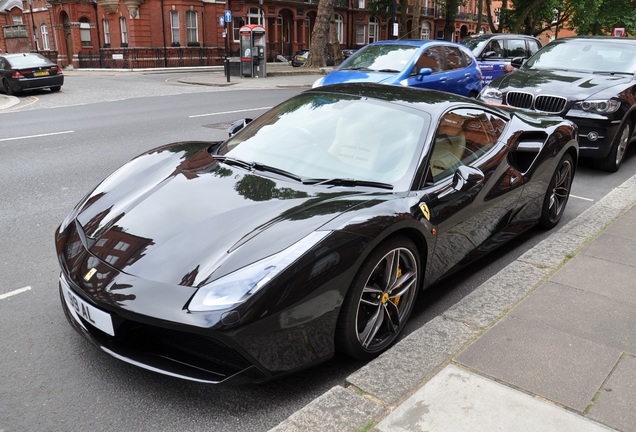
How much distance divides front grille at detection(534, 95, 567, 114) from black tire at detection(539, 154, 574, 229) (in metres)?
2.34

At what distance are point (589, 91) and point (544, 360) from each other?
223 inches

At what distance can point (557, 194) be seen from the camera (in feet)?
17.0

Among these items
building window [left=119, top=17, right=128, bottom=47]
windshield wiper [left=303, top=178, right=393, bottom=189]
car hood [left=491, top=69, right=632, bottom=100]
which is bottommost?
windshield wiper [left=303, top=178, right=393, bottom=189]

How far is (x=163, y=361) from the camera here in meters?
2.49

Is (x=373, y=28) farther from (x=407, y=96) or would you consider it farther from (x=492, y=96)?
(x=407, y=96)

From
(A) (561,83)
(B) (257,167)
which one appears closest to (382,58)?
(A) (561,83)

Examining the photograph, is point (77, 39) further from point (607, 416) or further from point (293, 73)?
point (607, 416)

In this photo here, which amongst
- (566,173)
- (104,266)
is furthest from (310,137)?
(566,173)

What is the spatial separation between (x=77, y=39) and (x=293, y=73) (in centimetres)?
2097

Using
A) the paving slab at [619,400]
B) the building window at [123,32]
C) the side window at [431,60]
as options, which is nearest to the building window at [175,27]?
the building window at [123,32]

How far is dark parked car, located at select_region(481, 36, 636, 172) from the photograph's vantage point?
7199 millimetres

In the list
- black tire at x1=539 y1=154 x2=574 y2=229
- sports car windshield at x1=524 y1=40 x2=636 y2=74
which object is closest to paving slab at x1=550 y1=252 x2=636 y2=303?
black tire at x1=539 y1=154 x2=574 y2=229

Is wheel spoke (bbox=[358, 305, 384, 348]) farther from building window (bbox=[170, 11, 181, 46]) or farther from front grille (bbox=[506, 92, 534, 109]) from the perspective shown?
building window (bbox=[170, 11, 181, 46])

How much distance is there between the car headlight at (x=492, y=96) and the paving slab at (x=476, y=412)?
6.04 metres
